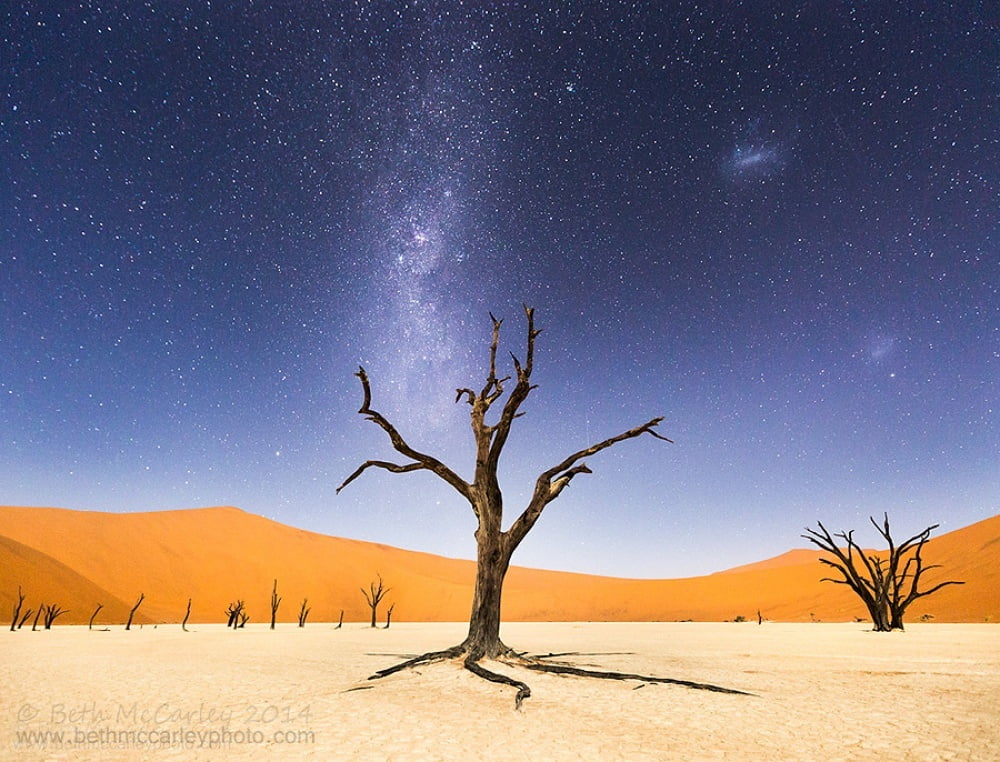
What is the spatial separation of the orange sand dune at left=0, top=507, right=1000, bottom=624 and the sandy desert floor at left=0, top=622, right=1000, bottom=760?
45.3 metres

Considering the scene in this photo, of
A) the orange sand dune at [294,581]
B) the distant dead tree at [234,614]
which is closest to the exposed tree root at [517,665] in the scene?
the distant dead tree at [234,614]

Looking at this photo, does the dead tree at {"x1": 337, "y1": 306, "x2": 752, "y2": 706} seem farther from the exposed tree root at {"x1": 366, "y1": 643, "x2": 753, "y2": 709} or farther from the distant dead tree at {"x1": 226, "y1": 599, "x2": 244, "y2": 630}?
the distant dead tree at {"x1": 226, "y1": 599, "x2": 244, "y2": 630}

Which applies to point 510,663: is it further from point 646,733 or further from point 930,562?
point 930,562

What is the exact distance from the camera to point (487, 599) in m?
12.0

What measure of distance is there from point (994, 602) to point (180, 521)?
9965cm

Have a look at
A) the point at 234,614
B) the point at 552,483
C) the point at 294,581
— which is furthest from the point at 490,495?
the point at 294,581

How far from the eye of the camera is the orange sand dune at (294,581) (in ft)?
171

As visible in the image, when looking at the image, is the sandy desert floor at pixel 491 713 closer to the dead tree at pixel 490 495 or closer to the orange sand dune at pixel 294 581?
the dead tree at pixel 490 495

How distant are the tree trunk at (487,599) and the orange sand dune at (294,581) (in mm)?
48552

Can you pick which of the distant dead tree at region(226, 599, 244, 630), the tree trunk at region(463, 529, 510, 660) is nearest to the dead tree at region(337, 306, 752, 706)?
the tree trunk at region(463, 529, 510, 660)

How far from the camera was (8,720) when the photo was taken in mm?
7383

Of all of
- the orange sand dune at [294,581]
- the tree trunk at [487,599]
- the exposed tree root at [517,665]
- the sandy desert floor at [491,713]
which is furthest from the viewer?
the orange sand dune at [294,581]

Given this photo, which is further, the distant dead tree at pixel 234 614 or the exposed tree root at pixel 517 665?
the distant dead tree at pixel 234 614

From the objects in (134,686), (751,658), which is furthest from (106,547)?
(751,658)
